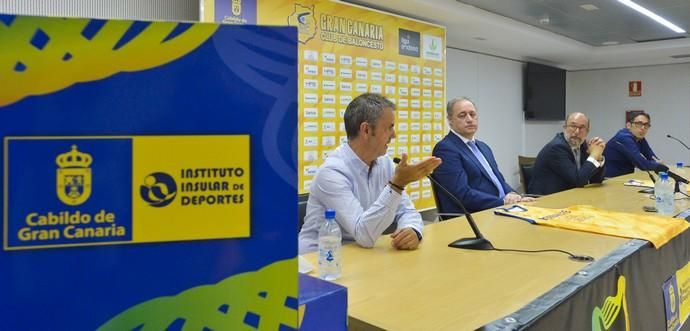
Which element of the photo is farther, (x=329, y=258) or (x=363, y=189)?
(x=363, y=189)

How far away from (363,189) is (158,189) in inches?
54.1

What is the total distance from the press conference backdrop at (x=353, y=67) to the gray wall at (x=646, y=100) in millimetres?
4723

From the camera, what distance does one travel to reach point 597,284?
1288mm

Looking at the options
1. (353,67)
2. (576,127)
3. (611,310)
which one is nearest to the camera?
(611,310)

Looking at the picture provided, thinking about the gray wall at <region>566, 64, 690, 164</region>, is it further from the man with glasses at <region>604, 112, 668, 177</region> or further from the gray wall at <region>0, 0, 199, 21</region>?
the gray wall at <region>0, 0, 199, 21</region>

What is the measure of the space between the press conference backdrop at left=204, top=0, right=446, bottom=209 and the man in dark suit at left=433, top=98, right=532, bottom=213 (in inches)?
35.7

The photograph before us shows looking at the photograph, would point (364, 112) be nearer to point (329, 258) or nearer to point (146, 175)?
point (329, 258)

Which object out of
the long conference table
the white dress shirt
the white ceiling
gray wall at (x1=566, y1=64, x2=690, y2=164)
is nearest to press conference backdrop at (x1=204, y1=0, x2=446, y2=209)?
the white ceiling

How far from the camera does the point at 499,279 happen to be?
1284 millimetres

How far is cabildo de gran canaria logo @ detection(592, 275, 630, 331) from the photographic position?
50.3 inches

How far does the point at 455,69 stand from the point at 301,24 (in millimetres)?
3075

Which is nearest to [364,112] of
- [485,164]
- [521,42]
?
[485,164]

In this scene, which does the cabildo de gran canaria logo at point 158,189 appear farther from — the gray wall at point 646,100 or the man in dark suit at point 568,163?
the gray wall at point 646,100

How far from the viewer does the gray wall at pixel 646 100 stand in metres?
7.59
